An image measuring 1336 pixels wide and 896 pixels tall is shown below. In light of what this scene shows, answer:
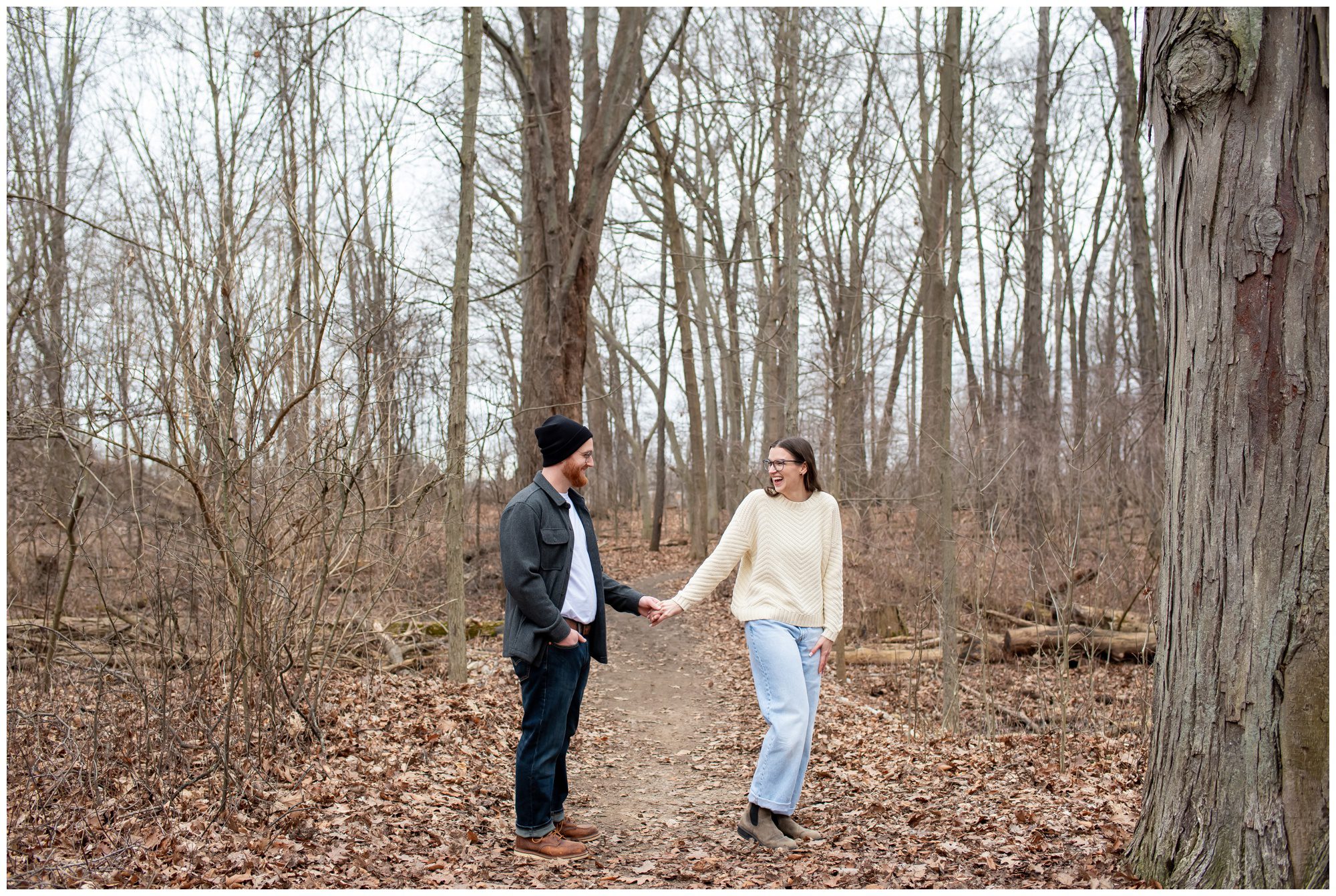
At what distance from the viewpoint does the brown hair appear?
4.54m

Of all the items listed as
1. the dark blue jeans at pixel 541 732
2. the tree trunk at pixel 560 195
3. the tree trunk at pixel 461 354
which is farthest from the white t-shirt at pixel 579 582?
the tree trunk at pixel 560 195

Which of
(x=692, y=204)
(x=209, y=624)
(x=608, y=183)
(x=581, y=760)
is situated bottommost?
(x=581, y=760)

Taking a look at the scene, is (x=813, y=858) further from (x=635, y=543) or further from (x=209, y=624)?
(x=635, y=543)

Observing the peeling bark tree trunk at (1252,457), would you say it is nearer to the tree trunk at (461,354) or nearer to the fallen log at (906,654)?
the tree trunk at (461,354)

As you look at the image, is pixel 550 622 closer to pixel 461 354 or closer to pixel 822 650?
pixel 822 650

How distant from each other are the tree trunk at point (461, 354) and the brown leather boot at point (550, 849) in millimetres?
3816

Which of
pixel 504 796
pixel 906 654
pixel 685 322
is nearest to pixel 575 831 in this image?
pixel 504 796

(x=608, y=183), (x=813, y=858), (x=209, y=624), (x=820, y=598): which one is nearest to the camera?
(x=813, y=858)

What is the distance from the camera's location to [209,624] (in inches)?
211

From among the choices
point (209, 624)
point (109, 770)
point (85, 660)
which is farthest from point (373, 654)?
point (109, 770)

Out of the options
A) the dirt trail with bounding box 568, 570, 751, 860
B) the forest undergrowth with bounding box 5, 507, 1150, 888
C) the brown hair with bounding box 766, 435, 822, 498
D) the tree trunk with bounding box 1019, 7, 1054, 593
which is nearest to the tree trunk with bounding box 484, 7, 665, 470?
the dirt trail with bounding box 568, 570, 751, 860

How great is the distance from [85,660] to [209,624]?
3.91m

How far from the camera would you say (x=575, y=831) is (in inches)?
174

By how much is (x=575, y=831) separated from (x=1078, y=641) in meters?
7.11
